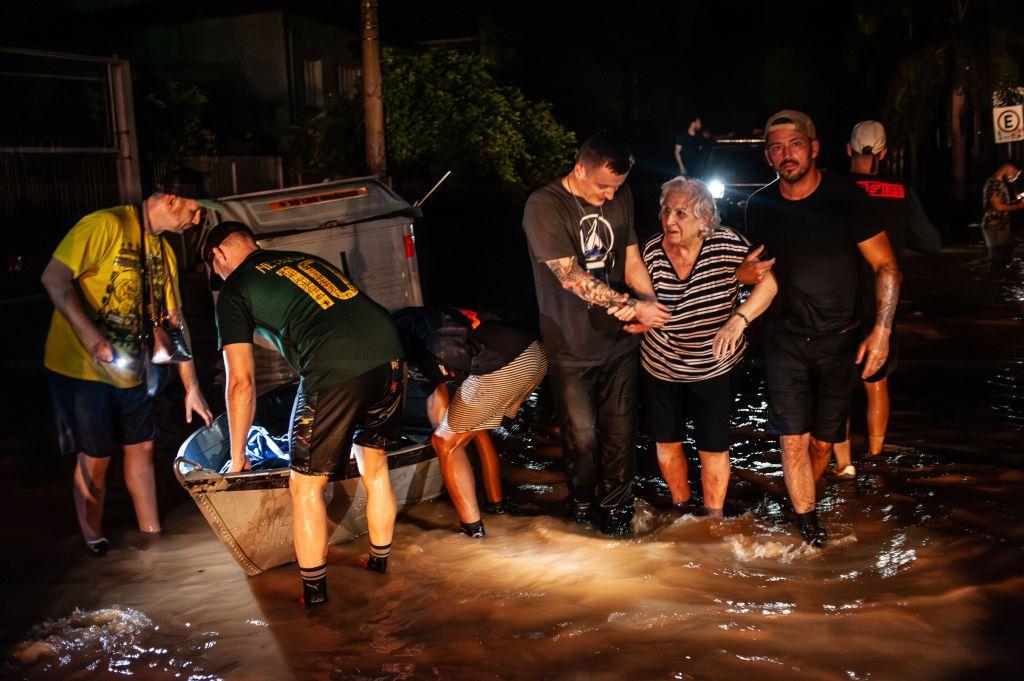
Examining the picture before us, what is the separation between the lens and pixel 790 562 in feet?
15.9

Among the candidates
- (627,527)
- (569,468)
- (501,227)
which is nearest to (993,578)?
(627,527)

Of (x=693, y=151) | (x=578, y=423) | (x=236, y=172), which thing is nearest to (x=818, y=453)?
(x=578, y=423)

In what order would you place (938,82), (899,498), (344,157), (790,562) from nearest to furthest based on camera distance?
(790,562) < (899,498) < (344,157) < (938,82)

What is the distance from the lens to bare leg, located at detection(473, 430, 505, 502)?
5742mm

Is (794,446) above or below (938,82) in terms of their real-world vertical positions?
below

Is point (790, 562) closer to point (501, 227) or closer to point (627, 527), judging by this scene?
point (627, 527)

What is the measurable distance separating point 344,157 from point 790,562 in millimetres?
13161

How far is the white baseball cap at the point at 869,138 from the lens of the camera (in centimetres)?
594

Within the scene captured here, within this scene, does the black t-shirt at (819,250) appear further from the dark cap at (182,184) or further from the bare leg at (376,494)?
the dark cap at (182,184)

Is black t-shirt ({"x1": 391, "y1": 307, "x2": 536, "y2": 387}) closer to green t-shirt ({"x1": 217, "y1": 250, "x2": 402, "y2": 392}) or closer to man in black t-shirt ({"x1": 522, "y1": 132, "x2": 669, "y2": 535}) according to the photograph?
man in black t-shirt ({"x1": 522, "y1": 132, "x2": 669, "y2": 535})

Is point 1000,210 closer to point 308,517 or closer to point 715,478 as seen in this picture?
point 715,478

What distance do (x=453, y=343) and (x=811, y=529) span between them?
2.09 metres

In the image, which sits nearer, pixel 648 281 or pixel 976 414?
pixel 648 281

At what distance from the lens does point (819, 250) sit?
485 centimetres
